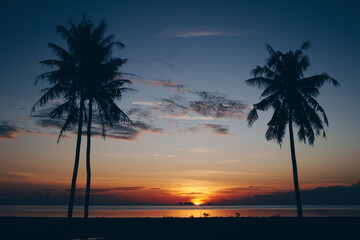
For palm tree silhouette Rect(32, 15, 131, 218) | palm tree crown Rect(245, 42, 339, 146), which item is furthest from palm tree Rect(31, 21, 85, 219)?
palm tree crown Rect(245, 42, 339, 146)

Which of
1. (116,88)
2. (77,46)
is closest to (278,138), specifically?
(116,88)

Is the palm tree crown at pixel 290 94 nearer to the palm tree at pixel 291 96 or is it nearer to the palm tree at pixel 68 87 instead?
the palm tree at pixel 291 96

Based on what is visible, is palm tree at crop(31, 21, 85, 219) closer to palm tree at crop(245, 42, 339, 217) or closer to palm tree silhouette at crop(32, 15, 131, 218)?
palm tree silhouette at crop(32, 15, 131, 218)

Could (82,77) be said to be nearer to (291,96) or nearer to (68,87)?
(68,87)

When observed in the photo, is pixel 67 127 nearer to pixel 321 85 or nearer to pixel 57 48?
pixel 57 48

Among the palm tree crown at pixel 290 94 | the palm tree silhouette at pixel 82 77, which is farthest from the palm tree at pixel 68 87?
the palm tree crown at pixel 290 94

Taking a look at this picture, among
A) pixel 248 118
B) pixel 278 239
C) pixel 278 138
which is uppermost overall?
pixel 248 118

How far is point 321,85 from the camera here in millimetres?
22359

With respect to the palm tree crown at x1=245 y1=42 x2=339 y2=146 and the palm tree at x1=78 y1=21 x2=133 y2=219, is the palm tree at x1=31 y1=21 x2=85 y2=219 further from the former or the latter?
the palm tree crown at x1=245 y1=42 x2=339 y2=146

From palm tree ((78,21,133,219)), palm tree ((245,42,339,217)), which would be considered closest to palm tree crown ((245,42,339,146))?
palm tree ((245,42,339,217))

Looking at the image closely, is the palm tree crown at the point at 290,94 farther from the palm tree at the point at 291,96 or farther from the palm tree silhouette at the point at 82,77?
the palm tree silhouette at the point at 82,77

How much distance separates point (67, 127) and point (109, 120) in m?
2.88

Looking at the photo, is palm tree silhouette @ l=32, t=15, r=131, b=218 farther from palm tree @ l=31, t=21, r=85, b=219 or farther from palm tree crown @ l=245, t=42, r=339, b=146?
palm tree crown @ l=245, t=42, r=339, b=146

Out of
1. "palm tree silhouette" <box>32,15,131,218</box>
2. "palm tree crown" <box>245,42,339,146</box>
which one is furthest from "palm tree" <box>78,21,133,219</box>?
"palm tree crown" <box>245,42,339,146</box>
